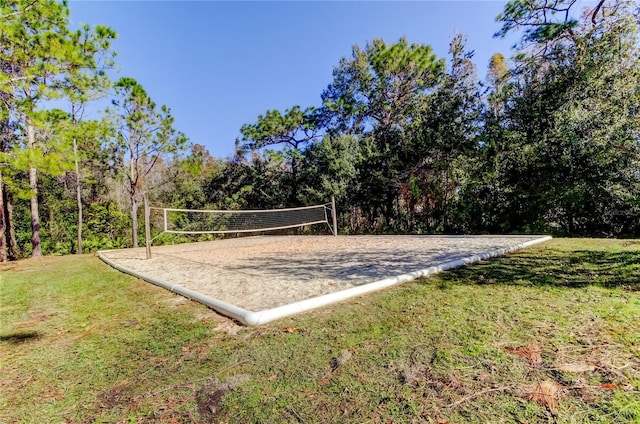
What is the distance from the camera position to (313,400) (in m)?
1.59

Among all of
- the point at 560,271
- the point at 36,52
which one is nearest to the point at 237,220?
the point at 36,52

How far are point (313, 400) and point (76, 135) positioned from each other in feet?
26.0

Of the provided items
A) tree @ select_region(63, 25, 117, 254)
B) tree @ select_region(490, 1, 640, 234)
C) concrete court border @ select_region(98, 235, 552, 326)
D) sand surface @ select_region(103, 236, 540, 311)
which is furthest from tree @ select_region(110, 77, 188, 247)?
tree @ select_region(490, 1, 640, 234)

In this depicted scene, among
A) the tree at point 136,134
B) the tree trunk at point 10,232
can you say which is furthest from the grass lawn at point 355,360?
the tree trunk at point 10,232

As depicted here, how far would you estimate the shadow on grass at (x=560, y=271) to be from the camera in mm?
3336

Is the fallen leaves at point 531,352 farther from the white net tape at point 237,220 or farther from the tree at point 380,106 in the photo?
the white net tape at point 237,220

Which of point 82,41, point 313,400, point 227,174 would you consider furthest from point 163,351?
point 227,174

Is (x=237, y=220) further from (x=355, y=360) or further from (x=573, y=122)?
(x=355, y=360)

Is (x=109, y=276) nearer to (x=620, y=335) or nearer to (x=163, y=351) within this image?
(x=163, y=351)

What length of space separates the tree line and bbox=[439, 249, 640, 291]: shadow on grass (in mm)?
4757

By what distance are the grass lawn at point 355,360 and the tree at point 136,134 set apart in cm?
1012

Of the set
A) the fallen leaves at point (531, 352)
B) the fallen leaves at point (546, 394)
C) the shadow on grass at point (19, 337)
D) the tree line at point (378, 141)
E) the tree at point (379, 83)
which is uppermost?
the tree at point (379, 83)

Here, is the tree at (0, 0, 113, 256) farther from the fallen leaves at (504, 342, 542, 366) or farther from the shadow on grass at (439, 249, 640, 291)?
the shadow on grass at (439, 249, 640, 291)

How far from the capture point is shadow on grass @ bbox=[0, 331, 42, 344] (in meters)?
2.61
